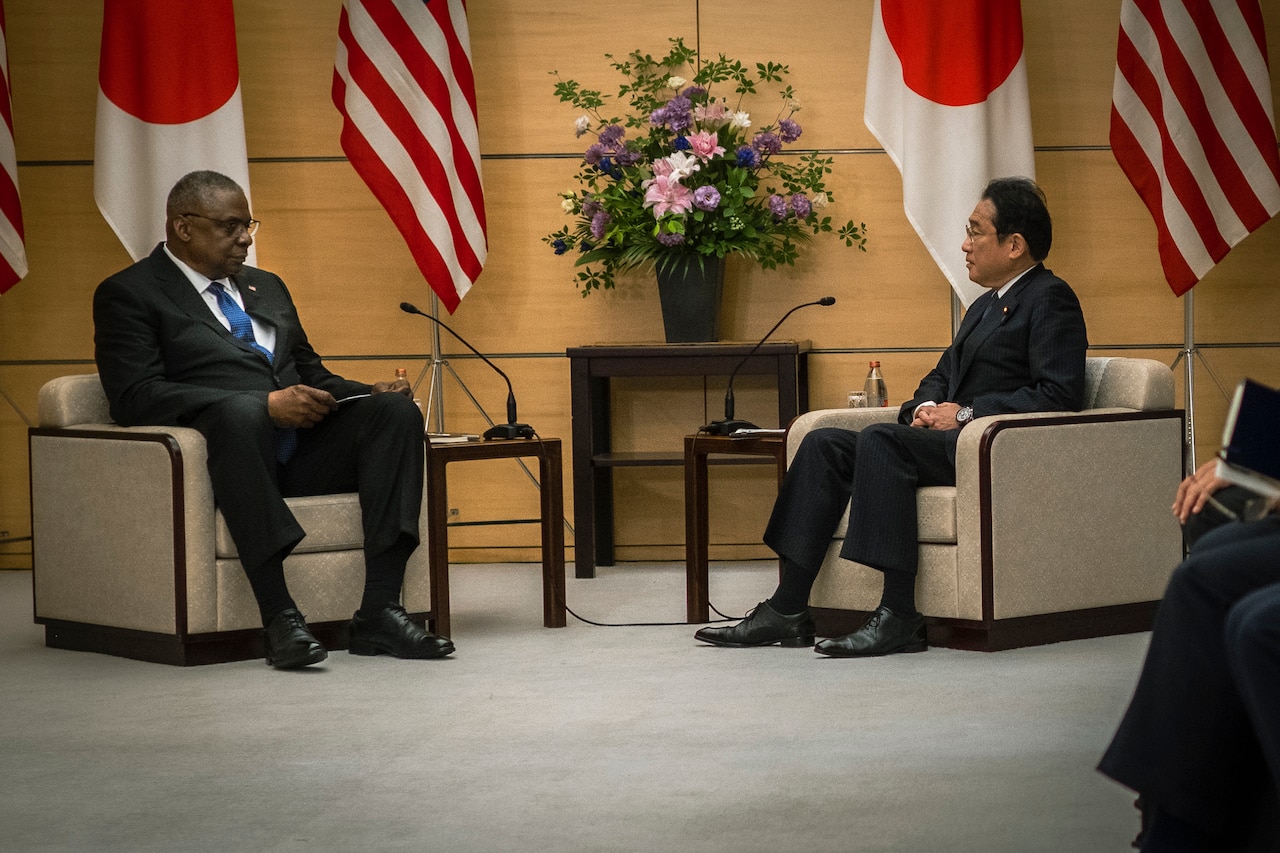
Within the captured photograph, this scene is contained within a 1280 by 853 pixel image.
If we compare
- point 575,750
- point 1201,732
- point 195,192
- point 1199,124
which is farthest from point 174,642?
point 1199,124

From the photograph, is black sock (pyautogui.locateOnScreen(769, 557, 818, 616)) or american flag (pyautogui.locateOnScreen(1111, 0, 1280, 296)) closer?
black sock (pyautogui.locateOnScreen(769, 557, 818, 616))

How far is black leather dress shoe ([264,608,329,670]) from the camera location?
3.61m

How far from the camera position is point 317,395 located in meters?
3.84

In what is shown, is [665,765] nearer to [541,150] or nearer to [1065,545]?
[1065,545]

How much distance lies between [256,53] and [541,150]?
1146 mm

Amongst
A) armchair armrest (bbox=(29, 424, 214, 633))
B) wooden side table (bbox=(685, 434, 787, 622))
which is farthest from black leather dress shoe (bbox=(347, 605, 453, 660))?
wooden side table (bbox=(685, 434, 787, 622))

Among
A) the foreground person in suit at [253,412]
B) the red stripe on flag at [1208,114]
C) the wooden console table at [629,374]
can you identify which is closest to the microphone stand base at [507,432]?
the foreground person in suit at [253,412]

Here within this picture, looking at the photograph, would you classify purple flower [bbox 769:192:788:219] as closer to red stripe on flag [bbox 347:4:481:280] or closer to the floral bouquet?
the floral bouquet

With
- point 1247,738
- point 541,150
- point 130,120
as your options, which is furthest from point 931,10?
point 1247,738

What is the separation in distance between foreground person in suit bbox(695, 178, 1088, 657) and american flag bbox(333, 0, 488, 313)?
1.95 m

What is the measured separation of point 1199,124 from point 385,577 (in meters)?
3.24

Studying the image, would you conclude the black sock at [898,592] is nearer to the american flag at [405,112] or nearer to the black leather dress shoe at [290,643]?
the black leather dress shoe at [290,643]

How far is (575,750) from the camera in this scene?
110 inches

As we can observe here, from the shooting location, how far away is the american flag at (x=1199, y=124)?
5094 millimetres
